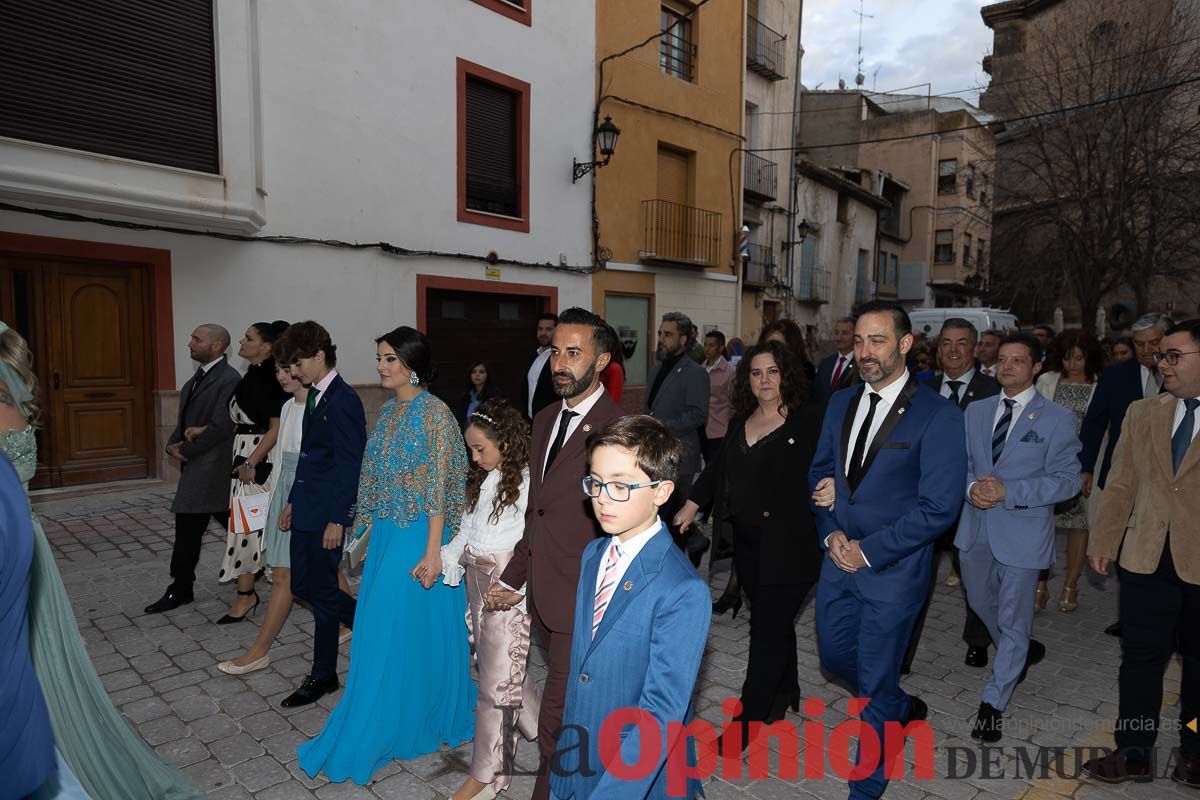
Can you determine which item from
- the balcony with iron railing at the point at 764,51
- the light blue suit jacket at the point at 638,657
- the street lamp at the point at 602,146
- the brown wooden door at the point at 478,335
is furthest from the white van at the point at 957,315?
the light blue suit jacket at the point at 638,657

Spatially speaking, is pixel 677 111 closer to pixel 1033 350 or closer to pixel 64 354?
pixel 64 354

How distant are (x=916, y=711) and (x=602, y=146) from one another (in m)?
11.9

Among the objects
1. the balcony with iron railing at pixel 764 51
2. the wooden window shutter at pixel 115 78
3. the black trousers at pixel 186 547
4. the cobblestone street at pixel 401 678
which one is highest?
the balcony with iron railing at pixel 764 51

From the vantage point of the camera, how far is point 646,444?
2.16 meters

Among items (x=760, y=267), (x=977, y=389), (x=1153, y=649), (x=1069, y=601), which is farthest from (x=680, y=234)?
(x=1153, y=649)

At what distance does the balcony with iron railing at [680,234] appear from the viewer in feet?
53.5

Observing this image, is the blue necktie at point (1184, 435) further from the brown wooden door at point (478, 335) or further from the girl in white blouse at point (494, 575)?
the brown wooden door at point (478, 335)

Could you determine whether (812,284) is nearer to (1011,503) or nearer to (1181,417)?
(1011,503)

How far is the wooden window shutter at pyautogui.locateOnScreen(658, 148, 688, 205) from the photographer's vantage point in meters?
17.0

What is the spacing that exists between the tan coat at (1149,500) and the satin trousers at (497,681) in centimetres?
287

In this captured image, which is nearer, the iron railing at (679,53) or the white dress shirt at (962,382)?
the white dress shirt at (962,382)

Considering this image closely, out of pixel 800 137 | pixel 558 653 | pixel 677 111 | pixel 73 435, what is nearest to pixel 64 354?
pixel 73 435

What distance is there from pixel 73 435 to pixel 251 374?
526 centimetres

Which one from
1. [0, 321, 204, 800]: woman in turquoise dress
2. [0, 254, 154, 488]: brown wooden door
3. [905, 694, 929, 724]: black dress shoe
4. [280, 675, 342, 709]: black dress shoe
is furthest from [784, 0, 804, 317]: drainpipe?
[0, 321, 204, 800]: woman in turquoise dress
